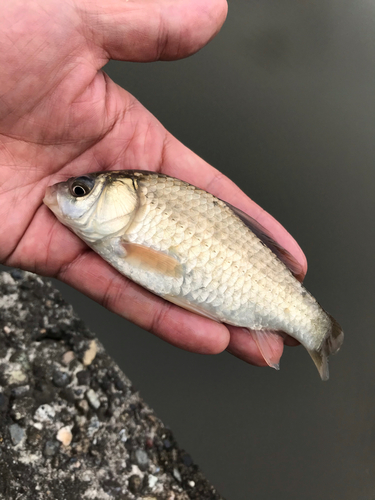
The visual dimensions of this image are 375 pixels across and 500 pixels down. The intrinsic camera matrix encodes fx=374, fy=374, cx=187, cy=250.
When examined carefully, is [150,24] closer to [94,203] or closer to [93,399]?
[94,203]

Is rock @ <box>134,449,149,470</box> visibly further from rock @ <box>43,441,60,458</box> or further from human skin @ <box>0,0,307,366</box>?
human skin @ <box>0,0,307,366</box>

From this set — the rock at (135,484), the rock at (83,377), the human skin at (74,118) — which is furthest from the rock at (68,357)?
the rock at (135,484)

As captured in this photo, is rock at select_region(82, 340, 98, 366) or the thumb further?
rock at select_region(82, 340, 98, 366)

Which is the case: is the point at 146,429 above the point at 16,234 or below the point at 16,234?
below

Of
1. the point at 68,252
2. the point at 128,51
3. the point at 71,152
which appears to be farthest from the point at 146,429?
the point at 128,51

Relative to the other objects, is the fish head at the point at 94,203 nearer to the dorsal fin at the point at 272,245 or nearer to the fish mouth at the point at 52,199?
the fish mouth at the point at 52,199

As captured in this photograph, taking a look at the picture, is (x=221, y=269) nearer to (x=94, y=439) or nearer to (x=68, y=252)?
(x=68, y=252)

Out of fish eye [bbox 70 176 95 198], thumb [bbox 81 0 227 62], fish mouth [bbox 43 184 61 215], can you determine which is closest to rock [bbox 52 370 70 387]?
fish mouth [bbox 43 184 61 215]
